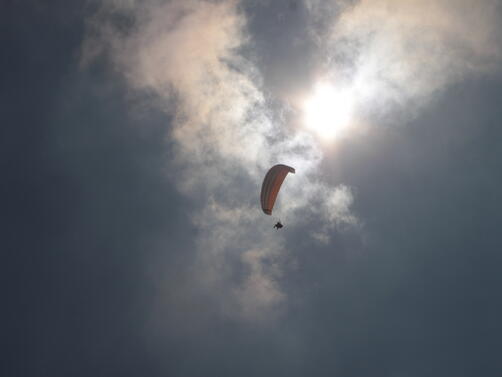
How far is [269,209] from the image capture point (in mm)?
72438

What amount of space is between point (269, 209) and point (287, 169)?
829 centimetres

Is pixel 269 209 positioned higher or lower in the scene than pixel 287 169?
lower

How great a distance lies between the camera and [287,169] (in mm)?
71062
